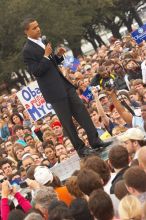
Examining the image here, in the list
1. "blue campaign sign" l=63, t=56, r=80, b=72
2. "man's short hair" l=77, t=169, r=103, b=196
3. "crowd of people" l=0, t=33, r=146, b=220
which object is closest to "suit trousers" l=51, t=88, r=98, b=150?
"crowd of people" l=0, t=33, r=146, b=220

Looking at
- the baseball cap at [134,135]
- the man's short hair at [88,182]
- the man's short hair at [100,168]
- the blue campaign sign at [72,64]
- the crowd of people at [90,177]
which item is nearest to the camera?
the crowd of people at [90,177]

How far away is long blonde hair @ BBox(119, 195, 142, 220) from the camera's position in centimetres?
484

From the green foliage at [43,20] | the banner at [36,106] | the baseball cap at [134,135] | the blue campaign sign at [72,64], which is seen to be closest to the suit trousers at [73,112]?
the baseball cap at [134,135]

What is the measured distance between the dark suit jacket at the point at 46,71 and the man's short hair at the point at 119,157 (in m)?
1.67

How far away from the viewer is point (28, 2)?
44312 millimetres

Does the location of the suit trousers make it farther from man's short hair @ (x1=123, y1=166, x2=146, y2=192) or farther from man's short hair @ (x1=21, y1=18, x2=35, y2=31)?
man's short hair @ (x1=123, y1=166, x2=146, y2=192)

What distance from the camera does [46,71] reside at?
7715mm

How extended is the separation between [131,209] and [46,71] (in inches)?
125

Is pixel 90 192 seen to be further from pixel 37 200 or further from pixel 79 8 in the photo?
pixel 79 8

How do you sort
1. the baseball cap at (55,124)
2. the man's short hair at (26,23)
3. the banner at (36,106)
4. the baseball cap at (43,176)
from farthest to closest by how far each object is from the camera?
the banner at (36,106) < the baseball cap at (55,124) < the man's short hair at (26,23) < the baseball cap at (43,176)

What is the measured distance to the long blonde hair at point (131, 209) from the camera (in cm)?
484

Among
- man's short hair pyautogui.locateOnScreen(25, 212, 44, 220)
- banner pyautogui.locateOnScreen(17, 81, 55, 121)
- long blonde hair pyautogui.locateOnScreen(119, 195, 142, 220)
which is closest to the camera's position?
long blonde hair pyautogui.locateOnScreen(119, 195, 142, 220)

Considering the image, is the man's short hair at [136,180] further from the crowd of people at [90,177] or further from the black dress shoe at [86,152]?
the black dress shoe at [86,152]

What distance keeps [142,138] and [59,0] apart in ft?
135
